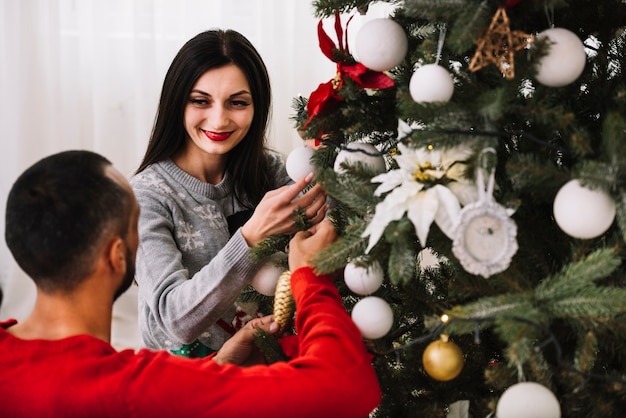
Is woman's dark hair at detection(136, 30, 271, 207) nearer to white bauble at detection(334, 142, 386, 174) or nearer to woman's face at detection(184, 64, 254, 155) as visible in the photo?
woman's face at detection(184, 64, 254, 155)

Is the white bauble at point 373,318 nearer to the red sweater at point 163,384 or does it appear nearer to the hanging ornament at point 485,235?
the red sweater at point 163,384

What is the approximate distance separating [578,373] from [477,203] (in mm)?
255

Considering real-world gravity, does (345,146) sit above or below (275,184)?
above

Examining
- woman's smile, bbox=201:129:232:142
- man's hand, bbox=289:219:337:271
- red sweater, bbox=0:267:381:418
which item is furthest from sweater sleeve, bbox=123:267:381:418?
woman's smile, bbox=201:129:232:142

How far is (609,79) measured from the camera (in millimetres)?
1078

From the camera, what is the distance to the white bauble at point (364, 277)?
3.30 ft

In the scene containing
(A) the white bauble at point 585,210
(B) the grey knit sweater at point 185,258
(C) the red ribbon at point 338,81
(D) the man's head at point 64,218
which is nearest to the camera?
(A) the white bauble at point 585,210

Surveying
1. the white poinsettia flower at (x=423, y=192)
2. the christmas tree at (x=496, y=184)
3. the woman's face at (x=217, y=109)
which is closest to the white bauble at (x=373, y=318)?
the christmas tree at (x=496, y=184)

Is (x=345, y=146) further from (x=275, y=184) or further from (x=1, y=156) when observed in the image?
(x=1, y=156)

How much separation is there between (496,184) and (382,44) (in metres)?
0.25

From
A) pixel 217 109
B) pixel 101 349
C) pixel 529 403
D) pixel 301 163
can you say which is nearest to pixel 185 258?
pixel 217 109

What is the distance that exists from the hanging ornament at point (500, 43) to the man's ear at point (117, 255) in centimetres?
51

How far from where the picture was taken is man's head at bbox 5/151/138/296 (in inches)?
37.3

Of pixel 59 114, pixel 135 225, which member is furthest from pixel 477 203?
pixel 59 114
